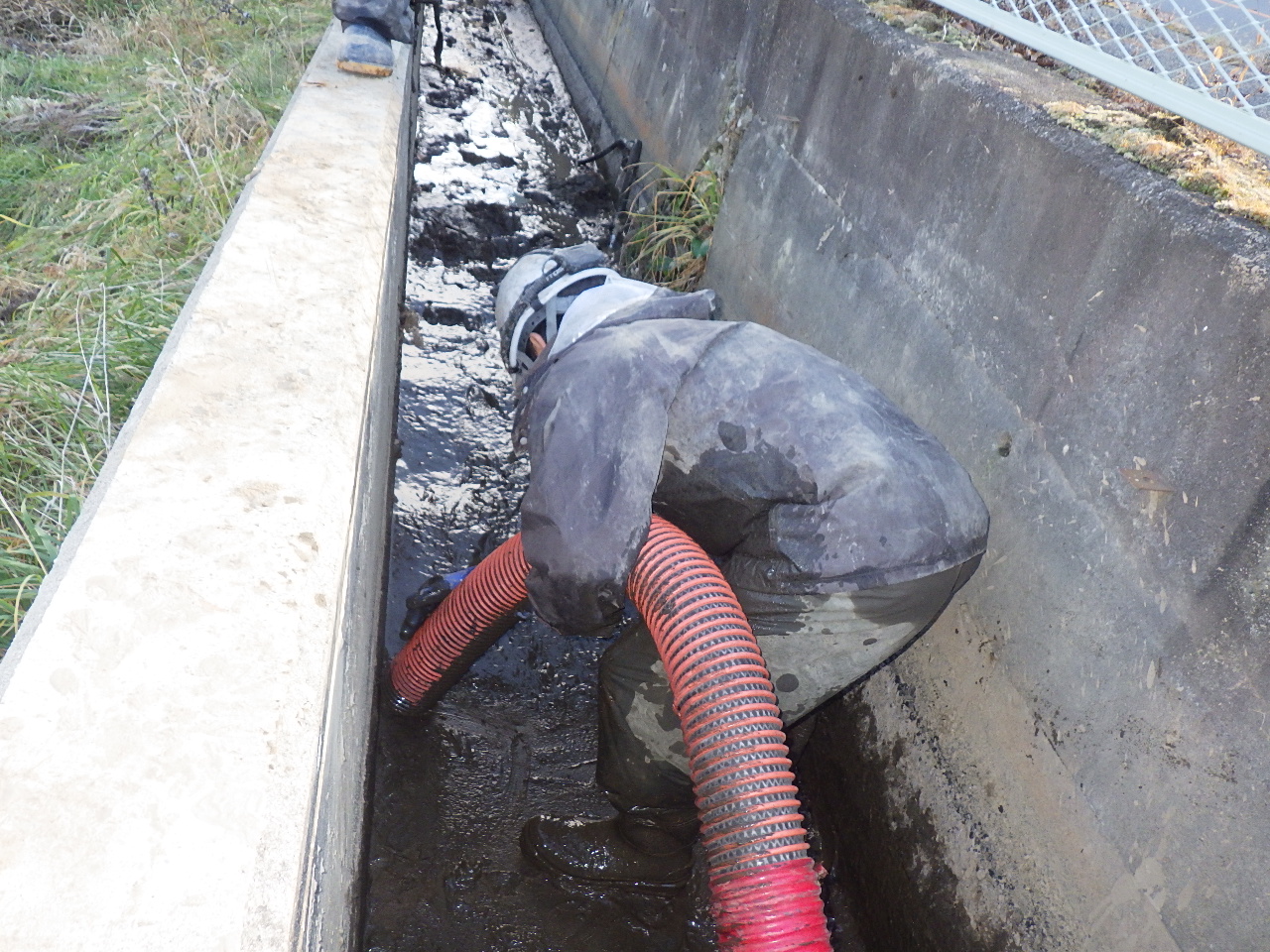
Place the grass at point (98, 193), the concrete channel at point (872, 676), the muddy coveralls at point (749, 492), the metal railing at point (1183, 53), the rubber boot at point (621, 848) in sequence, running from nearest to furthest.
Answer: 1. the concrete channel at point (872, 676)
2. the metal railing at point (1183, 53)
3. the muddy coveralls at point (749, 492)
4. the rubber boot at point (621, 848)
5. the grass at point (98, 193)

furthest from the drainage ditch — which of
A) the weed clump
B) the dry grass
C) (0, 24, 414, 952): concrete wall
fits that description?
the dry grass

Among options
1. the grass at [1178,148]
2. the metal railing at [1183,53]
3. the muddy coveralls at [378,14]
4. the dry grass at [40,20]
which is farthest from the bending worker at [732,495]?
the dry grass at [40,20]

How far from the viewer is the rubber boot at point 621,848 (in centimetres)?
281

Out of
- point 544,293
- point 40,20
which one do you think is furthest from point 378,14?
point 40,20

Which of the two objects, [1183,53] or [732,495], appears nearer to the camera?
[1183,53]

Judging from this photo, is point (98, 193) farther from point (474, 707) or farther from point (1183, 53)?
→ point (1183, 53)

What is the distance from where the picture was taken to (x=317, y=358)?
255 cm

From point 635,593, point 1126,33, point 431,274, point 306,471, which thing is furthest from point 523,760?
point 431,274

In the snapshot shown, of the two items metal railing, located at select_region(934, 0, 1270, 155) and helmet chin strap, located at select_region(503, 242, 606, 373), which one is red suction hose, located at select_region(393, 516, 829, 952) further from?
metal railing, located at select_region(934, 0, 1270, 155)

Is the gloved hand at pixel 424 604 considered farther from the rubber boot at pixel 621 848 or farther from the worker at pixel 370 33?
the worker at pixel 370 33

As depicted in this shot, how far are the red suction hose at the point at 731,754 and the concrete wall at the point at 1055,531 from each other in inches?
29.4

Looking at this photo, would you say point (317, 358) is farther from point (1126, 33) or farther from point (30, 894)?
point (1126, 33)

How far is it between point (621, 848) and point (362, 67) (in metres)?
4.76

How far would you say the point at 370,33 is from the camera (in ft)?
18.8
